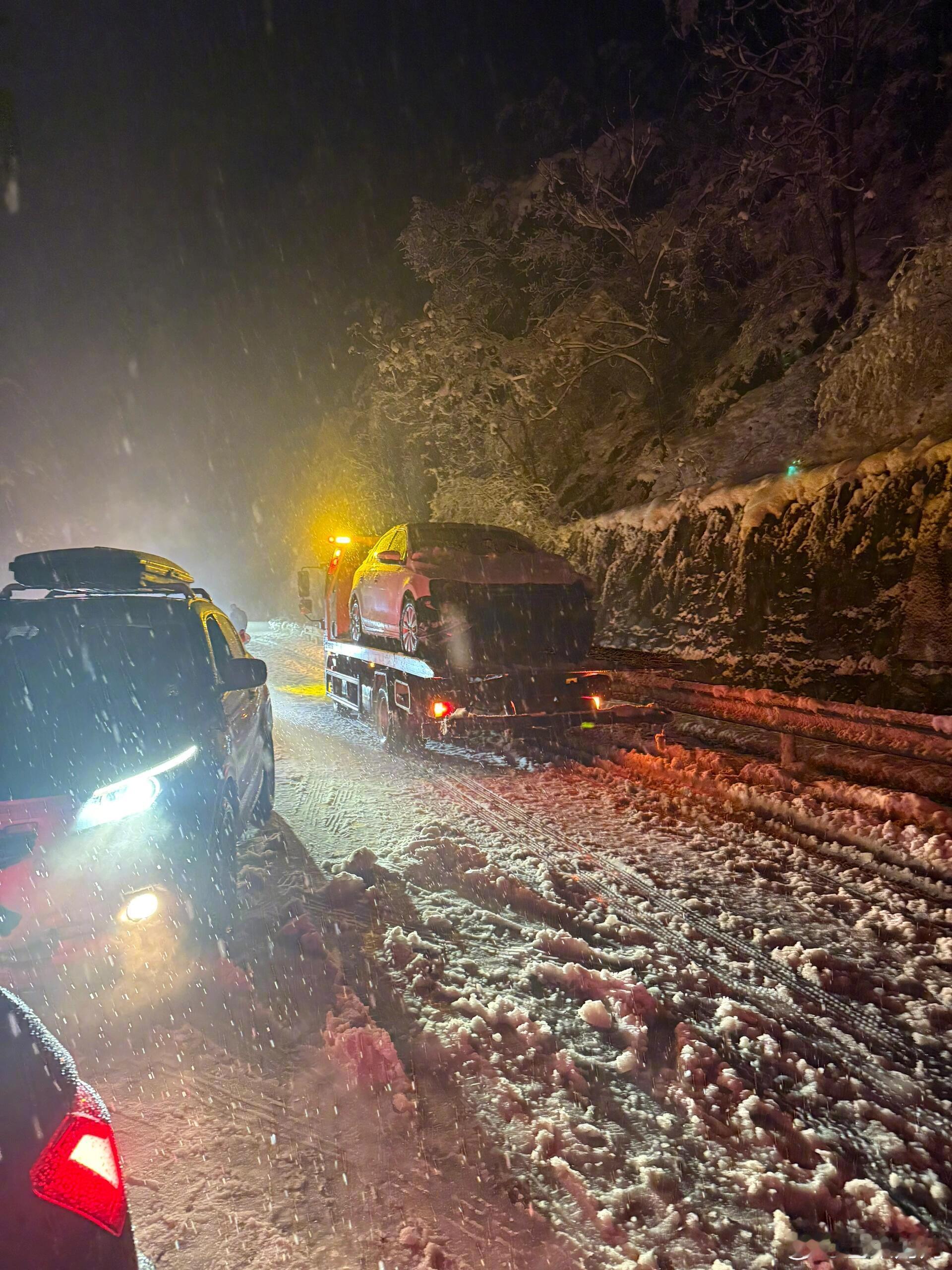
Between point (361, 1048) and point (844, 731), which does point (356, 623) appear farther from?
point (361, 1048)

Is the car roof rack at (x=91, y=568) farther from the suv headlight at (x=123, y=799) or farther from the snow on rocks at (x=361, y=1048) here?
the snow on rocks at (x=361, y=1048)

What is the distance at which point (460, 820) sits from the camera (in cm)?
657

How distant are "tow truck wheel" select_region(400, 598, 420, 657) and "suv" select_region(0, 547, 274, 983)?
→ 2776mm

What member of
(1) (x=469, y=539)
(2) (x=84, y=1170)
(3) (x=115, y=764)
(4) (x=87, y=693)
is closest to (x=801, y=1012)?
(2) (x=84, y=1170)

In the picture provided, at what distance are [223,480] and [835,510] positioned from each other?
66.4 meters

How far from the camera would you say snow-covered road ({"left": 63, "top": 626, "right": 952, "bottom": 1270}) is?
2.35 metres

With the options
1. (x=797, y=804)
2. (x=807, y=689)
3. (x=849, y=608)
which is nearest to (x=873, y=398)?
(x=849, y=608)

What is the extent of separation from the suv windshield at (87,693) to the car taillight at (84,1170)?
2145 millimetres

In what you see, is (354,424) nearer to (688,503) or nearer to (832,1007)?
(688,503)

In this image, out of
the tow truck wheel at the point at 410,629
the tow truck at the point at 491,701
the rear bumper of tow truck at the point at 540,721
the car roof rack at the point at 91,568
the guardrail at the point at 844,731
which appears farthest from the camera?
the car roof rack at the point at 91,568

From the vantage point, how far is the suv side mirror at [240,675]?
16.2ft

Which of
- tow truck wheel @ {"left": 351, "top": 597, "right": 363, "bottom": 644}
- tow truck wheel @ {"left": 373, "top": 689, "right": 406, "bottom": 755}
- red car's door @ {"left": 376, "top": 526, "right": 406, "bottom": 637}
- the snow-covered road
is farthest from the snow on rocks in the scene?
tow truck wheel @ {"left": 351, "top": 597, "right": 363, "bottom": 644}

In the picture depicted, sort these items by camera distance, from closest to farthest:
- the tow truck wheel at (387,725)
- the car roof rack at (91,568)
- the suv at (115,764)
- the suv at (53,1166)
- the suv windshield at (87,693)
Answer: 1. the suv at (53,1166)
2. the suv at (115,764)
3. the suv windshield at (87,693)
4. the car roof rack at (91,568)
5. the tow truck wheel at (387,725)

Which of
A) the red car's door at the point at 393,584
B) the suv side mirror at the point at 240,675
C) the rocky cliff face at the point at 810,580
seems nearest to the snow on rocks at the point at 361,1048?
the suv side mirror at the point at 240,675
